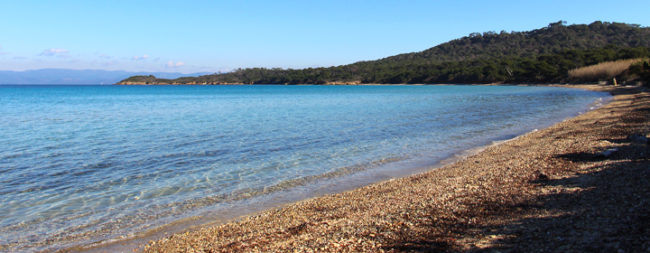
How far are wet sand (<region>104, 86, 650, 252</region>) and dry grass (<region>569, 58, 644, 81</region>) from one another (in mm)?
69515

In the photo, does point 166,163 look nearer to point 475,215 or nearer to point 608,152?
point 475,215

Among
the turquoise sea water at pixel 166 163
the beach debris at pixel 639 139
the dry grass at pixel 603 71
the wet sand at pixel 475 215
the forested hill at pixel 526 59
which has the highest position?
the forested hill at pixel 526 59

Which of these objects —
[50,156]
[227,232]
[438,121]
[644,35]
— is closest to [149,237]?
[227,232]

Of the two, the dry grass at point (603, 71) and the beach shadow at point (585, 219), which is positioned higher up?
the dry grass at point (603, 71)

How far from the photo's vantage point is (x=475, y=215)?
6.49 m

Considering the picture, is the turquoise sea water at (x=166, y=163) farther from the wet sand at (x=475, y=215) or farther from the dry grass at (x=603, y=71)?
the dry grass at (x=603, y=71)

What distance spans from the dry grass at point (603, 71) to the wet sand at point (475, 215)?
228 ft

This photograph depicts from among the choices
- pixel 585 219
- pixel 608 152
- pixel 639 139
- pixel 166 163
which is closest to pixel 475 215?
pixel 585 219

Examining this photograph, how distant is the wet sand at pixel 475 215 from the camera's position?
5.21 m

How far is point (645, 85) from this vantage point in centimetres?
4909

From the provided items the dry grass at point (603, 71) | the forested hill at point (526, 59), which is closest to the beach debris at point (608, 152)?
the dry grass at point (603, 71)

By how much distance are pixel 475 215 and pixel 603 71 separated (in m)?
84.3

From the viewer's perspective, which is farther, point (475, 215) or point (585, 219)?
point (475, 215)

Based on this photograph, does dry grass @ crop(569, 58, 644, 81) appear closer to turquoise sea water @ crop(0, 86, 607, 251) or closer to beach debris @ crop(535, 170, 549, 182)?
turquoise sea water @ crop(0, 86, 607, 251)
